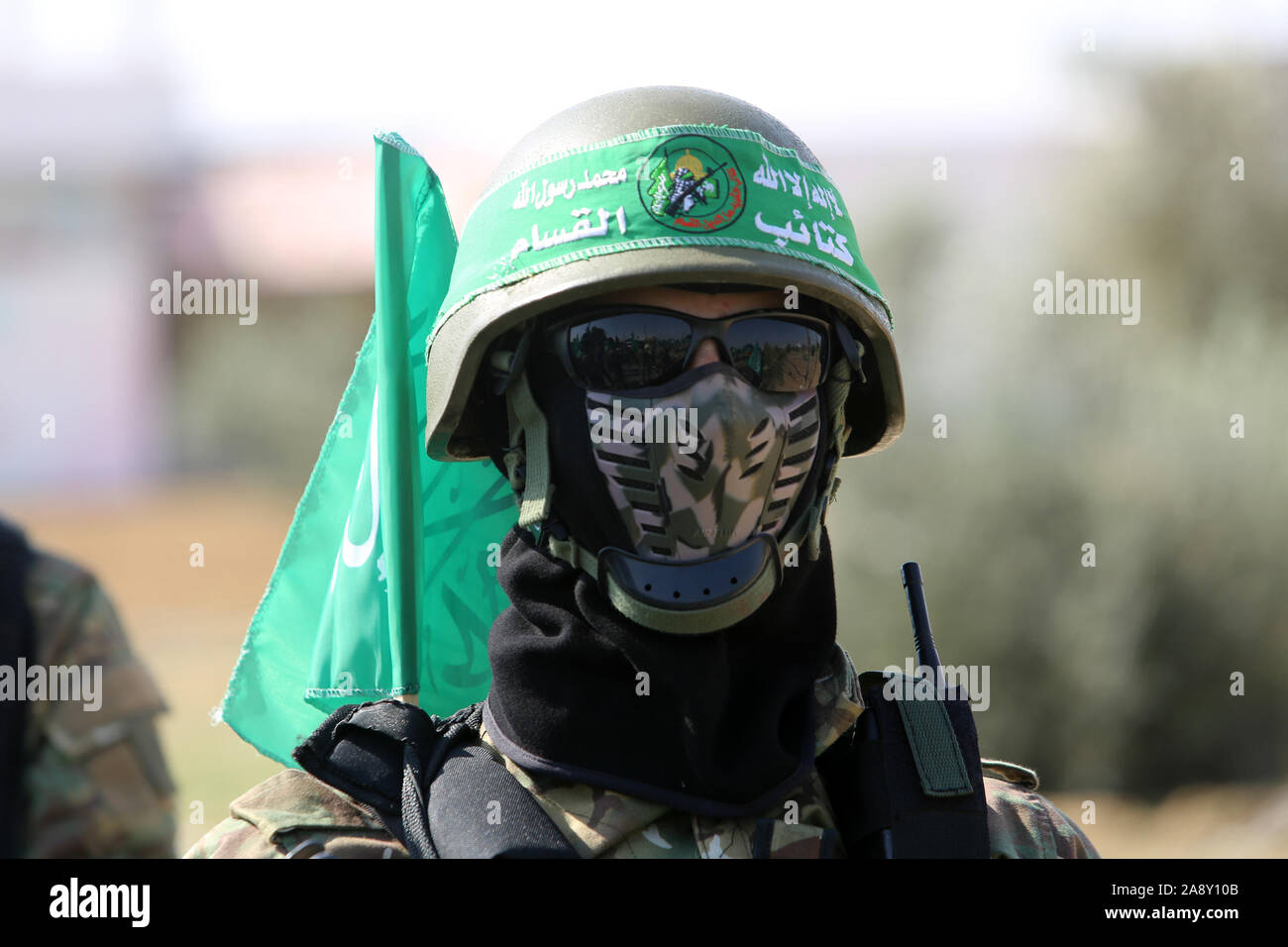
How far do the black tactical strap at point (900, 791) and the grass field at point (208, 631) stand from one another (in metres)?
1.36

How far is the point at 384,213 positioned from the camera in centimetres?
340

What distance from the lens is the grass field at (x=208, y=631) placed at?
34.1ft

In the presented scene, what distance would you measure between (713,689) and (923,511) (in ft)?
30.3

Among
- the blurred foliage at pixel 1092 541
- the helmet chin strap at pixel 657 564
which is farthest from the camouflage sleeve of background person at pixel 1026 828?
the blurred foliage at pixel 1092 541

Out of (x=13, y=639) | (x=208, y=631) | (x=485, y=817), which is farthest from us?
(x=208, y=631)

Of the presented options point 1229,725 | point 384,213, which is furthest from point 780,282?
point 1229,725

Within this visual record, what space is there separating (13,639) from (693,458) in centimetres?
129

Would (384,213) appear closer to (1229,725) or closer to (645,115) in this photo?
(645,115)

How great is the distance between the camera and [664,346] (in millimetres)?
2736

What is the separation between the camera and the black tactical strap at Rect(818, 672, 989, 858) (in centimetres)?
272

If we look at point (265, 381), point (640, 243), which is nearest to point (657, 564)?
point (640, 243)

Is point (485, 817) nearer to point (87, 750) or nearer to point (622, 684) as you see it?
point (622, 684)
